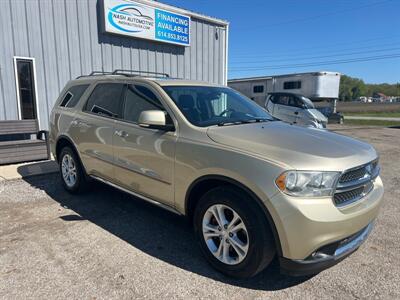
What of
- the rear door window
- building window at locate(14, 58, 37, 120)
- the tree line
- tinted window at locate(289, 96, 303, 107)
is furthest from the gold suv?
the tree line

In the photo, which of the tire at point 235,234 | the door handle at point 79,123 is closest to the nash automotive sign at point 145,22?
the door handle at point 79,123

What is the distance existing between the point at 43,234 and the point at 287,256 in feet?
9.33

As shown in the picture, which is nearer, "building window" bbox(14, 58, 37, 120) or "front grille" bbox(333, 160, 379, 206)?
"front grille" bbox(333, 160, 379, 206)

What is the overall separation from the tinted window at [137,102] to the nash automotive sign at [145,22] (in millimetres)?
5863

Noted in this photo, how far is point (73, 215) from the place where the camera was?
4387mm

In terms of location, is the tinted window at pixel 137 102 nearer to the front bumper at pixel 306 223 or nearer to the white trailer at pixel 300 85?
the front bumper at pixel 306 223

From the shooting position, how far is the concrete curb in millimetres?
6293

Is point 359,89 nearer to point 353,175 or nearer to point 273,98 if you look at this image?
point 273,98

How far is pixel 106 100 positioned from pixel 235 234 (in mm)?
2694

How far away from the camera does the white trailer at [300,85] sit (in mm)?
24141

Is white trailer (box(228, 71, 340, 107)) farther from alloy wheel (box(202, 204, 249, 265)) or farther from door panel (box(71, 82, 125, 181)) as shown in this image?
alloy wheel (box(202, 204, 249, 265))

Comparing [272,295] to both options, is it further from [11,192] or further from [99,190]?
[11,192]

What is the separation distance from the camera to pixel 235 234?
111 inches

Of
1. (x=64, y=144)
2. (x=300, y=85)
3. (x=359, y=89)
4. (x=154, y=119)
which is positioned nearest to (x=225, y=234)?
→ (x=154, y=119)
